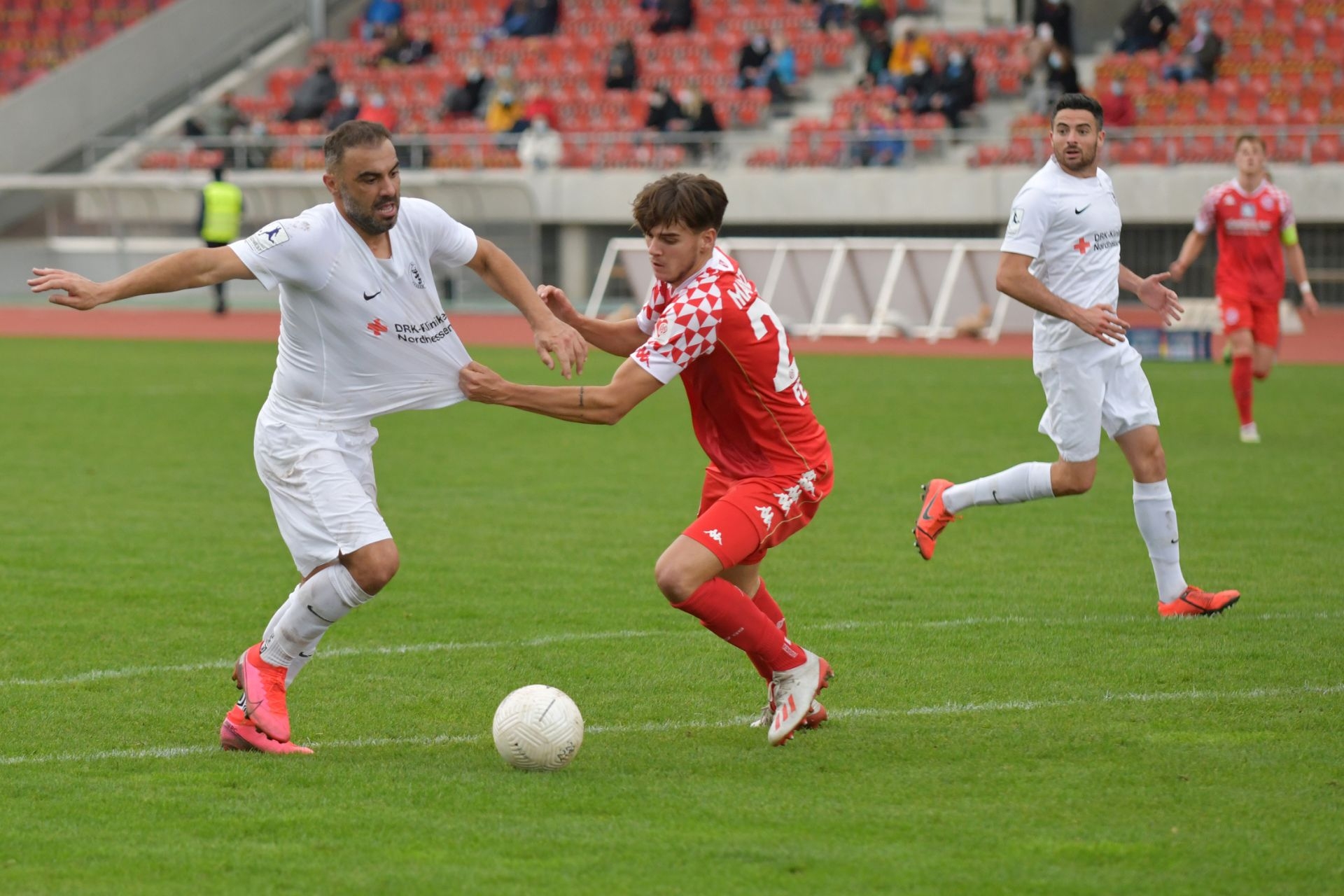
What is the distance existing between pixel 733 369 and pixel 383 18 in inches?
1330

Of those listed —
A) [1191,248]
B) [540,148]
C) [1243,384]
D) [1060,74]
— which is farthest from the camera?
[540,148]

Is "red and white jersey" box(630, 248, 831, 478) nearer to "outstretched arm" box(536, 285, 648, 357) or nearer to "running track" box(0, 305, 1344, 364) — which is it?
"outstretched arm" box(536, 285, 648, 357)

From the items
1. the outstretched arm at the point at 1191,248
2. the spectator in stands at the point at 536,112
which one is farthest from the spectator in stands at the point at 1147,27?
the outstretched arm at the point at 1191,248

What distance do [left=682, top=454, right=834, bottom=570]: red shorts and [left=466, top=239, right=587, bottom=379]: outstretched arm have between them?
61 centimetres

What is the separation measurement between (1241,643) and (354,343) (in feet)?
12.2

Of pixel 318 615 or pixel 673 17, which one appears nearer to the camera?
pixel 318 615

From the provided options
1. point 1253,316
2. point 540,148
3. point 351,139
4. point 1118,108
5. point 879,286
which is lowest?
point 879,286

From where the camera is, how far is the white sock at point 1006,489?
7.92 m

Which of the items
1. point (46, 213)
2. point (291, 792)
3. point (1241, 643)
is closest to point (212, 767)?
point (291, 792)

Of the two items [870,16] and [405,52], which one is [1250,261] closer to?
[870,16]

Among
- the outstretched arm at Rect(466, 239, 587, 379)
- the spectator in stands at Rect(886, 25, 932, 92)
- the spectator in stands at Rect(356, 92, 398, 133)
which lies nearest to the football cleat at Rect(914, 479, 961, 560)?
the outstretched arm at Rect(466, 239, 587, 379)

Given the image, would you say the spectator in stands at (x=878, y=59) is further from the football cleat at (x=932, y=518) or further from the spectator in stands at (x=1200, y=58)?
the football cleat at (x=932, y=518)

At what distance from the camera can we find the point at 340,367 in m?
5.58

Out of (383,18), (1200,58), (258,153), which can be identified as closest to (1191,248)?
(1200,58)
